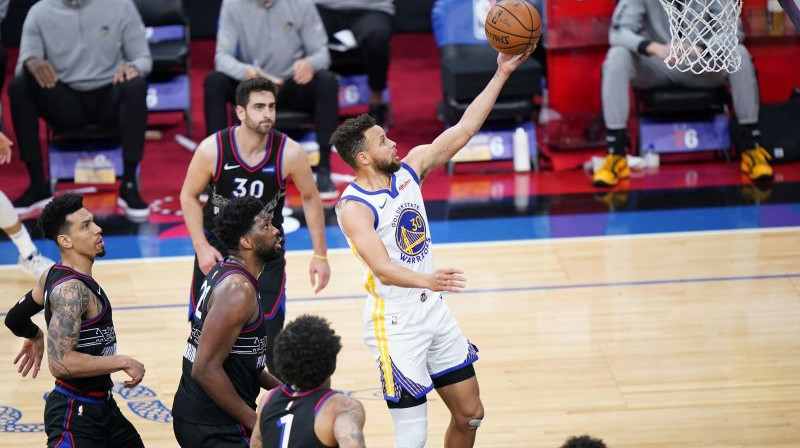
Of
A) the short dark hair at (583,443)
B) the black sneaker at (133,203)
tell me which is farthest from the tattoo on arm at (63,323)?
the black sneaker at (133,203)

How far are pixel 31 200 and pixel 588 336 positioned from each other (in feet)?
15.2

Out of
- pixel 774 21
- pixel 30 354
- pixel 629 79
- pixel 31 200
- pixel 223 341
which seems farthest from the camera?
pixel 774 21

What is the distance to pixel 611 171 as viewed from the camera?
30.6ft

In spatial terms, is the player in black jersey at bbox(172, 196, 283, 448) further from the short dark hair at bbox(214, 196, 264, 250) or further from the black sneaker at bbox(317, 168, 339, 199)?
the black sneaker at bbox(317, 168, 339, 199)

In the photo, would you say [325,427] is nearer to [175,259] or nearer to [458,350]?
[458,350]

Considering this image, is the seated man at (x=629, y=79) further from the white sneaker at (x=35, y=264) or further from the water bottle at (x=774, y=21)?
the white sneaker at (x=35, y=264)

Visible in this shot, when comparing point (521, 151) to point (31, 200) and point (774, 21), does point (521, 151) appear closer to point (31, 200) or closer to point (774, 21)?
point (774, 21)

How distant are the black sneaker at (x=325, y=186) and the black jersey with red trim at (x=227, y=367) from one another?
456cm

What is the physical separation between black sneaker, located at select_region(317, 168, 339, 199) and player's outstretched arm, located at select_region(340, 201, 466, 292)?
4.17 metres

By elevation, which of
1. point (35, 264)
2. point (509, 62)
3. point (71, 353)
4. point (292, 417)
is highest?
point (509, 62)

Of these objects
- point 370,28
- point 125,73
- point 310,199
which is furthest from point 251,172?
point 370,28

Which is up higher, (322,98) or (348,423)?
(348,423)

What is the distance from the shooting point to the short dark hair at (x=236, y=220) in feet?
14.8

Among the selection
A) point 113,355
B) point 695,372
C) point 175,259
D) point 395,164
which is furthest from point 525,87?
point 113,355
